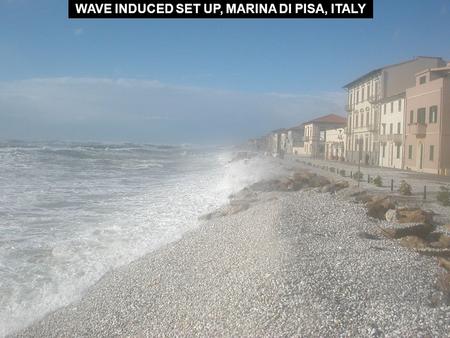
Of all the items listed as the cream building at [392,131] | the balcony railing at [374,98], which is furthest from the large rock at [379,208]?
the balcony railing at [374,98]

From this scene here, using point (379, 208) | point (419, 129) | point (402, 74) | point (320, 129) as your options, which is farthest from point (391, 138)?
point (320, 129)

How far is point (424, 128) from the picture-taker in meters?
31.4

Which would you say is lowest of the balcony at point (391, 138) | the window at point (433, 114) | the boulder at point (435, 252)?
the boulder at point (435, 252)

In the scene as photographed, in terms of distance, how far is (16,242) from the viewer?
12531 millimetres

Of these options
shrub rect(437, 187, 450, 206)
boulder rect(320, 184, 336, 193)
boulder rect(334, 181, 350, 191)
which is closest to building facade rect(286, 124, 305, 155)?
boulder rect(334, 181, 350, 191)

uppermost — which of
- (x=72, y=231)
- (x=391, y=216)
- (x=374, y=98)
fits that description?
(x=374, y=98)

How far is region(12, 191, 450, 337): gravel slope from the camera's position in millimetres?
6551

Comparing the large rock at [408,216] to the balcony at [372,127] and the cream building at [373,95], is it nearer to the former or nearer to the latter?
the cream building at [373,95]

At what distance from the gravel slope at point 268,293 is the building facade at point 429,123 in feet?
67.7

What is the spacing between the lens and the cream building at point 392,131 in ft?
122

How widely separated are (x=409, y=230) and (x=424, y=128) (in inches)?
878

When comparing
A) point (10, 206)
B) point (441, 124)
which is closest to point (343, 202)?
point (10, 206)

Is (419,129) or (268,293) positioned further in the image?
(419,129)

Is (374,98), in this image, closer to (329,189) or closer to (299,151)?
(329,189)
